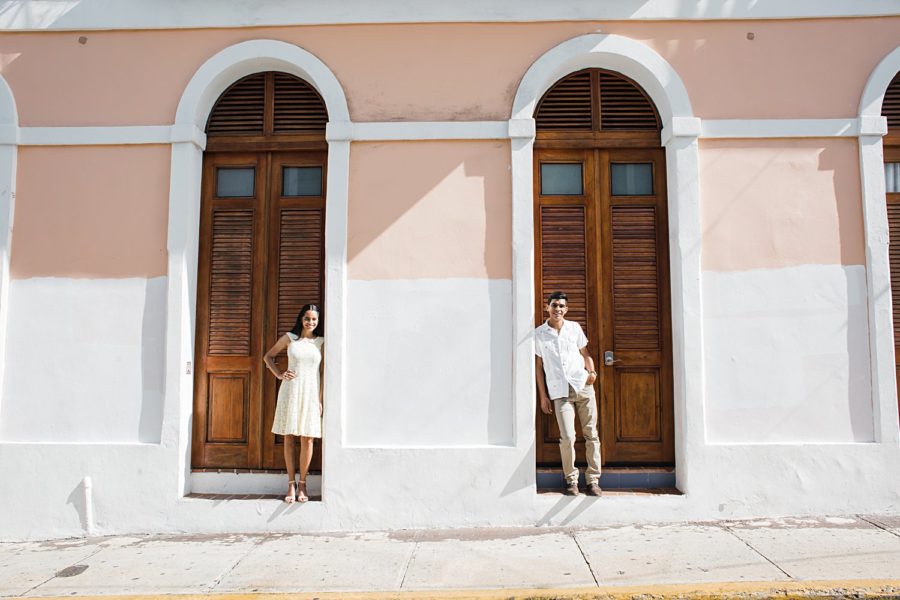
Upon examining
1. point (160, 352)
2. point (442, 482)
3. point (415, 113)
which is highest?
point (415, 113)

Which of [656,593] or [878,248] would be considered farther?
[878,248]

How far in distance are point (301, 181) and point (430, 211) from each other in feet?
4.47

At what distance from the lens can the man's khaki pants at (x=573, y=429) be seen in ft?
18.2

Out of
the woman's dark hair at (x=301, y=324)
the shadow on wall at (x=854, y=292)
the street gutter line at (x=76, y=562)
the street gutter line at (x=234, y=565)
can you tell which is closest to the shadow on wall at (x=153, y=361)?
the street gutter line at (x=76, y=562)

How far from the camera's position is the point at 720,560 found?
459 centimetres

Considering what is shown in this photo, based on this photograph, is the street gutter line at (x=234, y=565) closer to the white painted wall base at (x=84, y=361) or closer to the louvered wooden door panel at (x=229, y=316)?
the louvered wooden door panel at (x=229, y=316)

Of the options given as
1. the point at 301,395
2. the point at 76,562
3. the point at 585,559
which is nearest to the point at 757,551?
the point at 585,559

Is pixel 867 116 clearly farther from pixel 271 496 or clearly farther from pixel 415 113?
pixel 271 496

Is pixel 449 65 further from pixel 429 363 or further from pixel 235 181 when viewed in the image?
pixel 429 363

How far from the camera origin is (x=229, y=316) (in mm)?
6066

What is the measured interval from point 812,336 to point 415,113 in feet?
13.3

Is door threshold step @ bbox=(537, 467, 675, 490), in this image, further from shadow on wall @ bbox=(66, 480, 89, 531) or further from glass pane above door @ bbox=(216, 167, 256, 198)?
shadow on wall @ bbox=(66, 480, 89, 531)

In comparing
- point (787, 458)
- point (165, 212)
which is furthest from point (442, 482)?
point (165, 212)

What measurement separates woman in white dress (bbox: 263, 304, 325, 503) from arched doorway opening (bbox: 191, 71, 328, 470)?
0.32 metres
